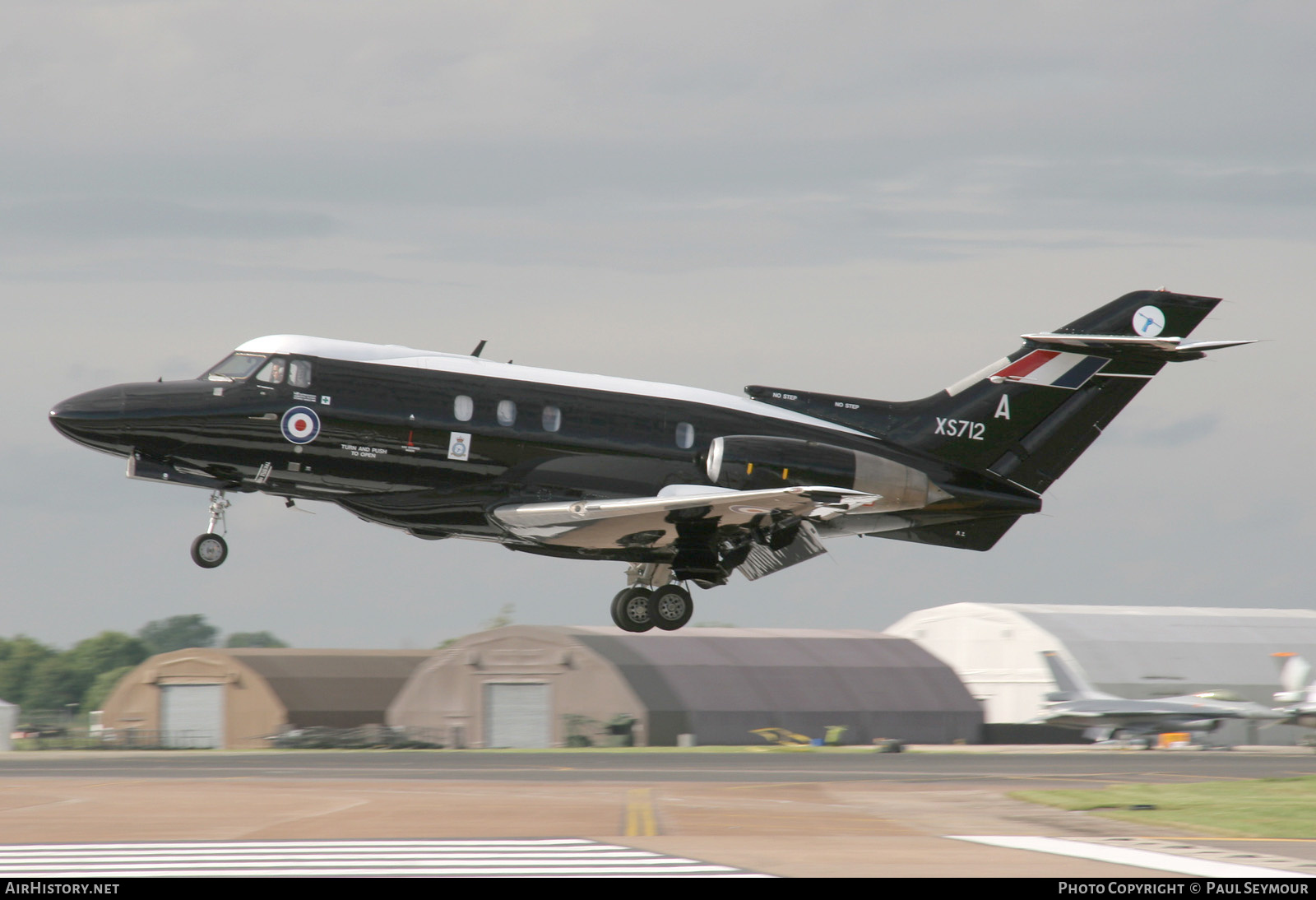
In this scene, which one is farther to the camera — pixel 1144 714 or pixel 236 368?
pixel 1144 714

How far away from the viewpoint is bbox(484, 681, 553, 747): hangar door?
199ft

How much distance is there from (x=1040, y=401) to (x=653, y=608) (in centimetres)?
888

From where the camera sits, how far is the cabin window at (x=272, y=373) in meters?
26.2

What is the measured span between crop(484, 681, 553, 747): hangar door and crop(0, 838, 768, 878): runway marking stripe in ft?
118

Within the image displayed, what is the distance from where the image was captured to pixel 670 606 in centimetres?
2894

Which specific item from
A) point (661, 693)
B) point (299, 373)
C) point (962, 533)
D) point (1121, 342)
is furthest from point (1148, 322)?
point (661, 693)

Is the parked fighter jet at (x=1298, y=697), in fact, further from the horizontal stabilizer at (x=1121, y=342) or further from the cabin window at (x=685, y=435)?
the cabin window at (x=685, y=435)

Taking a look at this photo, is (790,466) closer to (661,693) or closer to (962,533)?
(962,533)

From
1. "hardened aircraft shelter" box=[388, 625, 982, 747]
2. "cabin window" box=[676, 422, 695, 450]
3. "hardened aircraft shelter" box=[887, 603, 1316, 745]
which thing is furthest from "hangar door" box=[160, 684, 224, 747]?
"cabin window" box=[676, 422, 695, 450]

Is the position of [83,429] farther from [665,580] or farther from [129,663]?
[129,663]

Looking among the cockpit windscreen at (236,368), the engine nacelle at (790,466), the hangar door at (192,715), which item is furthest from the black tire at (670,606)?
the hangar door at (192,715)

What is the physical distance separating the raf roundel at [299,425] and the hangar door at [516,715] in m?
36.2

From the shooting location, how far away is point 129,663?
142 meters
